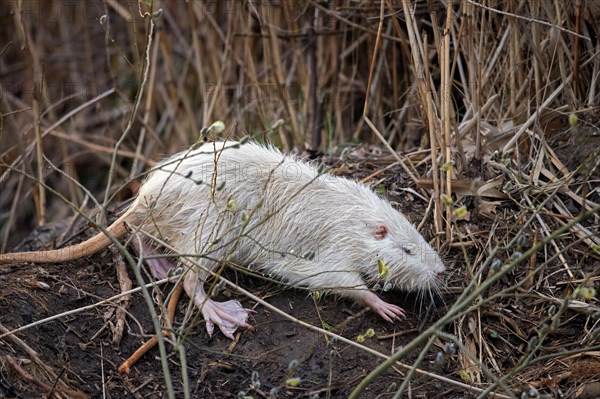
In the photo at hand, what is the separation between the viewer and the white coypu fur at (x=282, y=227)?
14.6ft

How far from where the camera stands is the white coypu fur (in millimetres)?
4445

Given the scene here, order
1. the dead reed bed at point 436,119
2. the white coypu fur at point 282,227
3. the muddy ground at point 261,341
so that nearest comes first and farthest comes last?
1. the muddy ground at point 261,341
2. the dead reed bed at point 436,119
3. the white coypu fur at point 282,227

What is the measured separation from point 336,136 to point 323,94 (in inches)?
14.6

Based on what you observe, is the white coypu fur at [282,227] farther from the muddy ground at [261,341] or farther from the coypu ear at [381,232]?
the muddy ground at [261,341]

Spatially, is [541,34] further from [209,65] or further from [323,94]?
[209,65]

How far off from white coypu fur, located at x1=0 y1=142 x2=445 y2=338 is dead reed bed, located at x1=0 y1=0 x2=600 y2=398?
0.85 feet

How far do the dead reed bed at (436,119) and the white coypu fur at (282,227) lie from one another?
0.26 meters

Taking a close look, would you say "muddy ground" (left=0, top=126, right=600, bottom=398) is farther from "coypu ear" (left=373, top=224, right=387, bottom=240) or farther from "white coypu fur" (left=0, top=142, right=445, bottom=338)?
"coypu ear" (left=373, top=224, right=387, bottom=240)

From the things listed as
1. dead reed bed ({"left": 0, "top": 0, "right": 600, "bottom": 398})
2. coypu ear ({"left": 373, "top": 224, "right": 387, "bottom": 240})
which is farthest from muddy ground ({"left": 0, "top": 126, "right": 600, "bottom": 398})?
coypu ear ({"left": 373, "top": 224, "right": 387, "bottom": 240})

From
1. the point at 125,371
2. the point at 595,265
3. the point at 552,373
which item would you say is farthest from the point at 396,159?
the point at 125,371

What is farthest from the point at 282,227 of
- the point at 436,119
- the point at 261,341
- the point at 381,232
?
the point at 436,119

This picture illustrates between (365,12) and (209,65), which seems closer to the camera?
(365,12)

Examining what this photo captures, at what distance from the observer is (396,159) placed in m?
5.26

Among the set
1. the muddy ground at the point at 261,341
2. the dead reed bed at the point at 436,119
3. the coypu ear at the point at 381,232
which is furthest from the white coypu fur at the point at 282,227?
the dead reed bed at the point at 436,119
